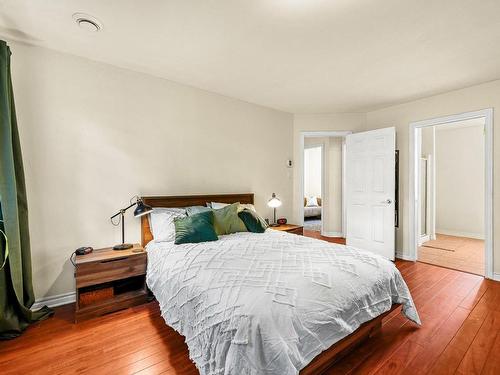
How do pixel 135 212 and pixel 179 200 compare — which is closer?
pixel 135 212

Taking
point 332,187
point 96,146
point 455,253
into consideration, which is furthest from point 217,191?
point 455,253

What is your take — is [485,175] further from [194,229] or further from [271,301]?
[194,229]

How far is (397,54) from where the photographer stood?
2449 mm

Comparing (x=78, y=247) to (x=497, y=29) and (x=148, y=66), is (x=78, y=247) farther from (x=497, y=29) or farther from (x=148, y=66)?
(x=497, y=29)

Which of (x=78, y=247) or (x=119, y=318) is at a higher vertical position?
(x=78, y=247)

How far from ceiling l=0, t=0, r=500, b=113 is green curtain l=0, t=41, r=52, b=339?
0.62 m

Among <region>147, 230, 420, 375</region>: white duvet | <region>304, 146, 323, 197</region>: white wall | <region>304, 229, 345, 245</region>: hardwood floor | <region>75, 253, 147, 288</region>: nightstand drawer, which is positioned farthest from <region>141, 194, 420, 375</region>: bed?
<region>304, 146, 323, 197</region>: white wall

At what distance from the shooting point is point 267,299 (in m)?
1.33

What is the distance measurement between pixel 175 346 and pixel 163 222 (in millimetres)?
1212

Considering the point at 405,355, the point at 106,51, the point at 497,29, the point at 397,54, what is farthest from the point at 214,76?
the point at 405,355

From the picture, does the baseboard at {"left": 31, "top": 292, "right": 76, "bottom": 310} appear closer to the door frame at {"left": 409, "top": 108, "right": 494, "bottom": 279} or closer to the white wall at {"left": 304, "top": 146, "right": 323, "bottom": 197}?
the door frame at {"left": 409, "top": 108, "right": 494, "bottom": 279}

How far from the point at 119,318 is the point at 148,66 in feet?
8.59

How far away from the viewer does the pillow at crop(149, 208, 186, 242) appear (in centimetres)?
257

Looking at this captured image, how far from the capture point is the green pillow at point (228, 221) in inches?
107
